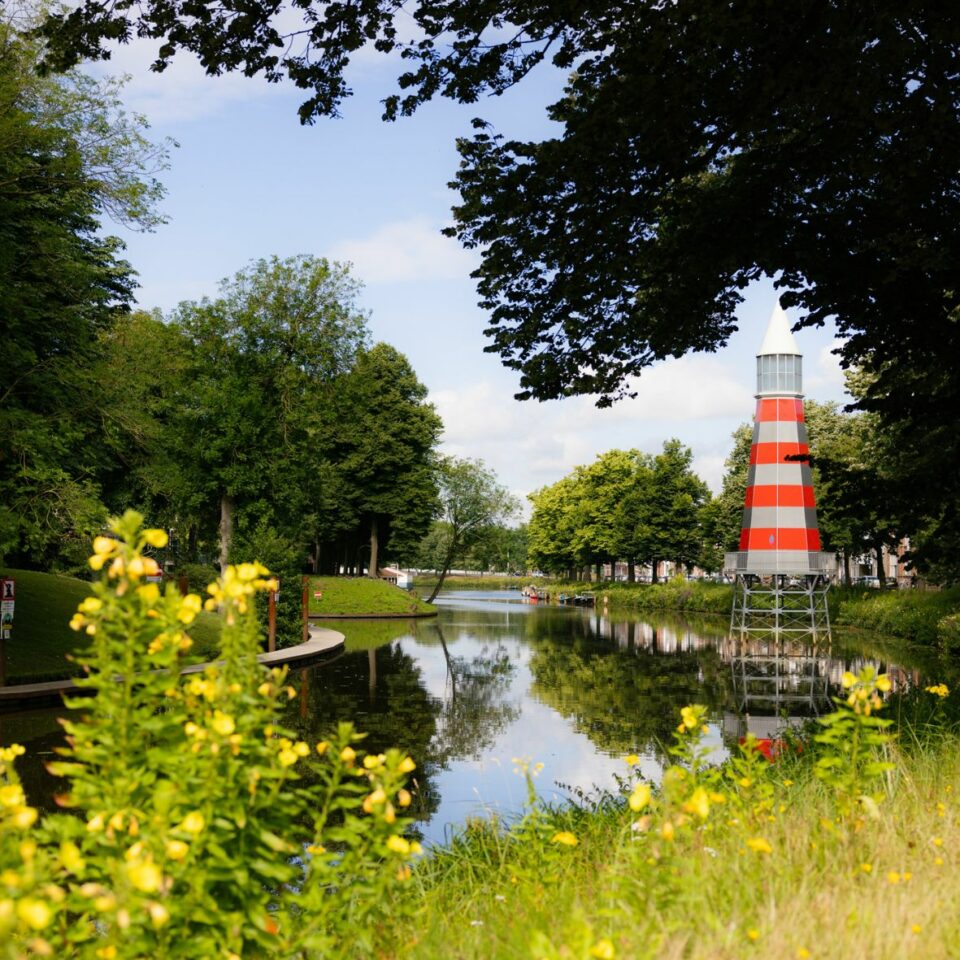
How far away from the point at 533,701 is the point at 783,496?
15484 mm

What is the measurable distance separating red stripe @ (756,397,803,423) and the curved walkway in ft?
51.2

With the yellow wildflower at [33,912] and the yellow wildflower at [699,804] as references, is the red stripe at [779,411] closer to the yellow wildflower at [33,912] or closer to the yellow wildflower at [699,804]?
the yellow wildflower at [699,804]

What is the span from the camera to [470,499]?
6384cm

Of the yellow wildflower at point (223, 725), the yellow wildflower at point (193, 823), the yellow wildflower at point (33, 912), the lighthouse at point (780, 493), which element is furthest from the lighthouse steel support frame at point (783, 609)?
the yellow wildflower at point (33, 912)

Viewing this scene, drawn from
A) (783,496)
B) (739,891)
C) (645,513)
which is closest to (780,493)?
(783,496)

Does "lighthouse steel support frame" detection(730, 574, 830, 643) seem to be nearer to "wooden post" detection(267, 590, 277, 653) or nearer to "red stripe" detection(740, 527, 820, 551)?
"red stripe" detection(740, 527, 820, 551)

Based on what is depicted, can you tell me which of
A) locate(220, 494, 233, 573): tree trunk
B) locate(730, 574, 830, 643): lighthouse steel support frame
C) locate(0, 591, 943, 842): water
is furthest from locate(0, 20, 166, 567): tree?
locate(730, 574, 830, 643): lighthouse steel support frame

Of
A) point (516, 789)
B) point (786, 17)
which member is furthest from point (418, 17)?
point (516, 789)

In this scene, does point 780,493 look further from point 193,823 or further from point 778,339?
point 193,823

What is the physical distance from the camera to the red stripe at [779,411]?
107 feet

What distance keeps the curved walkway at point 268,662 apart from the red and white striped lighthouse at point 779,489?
13631 millimetres

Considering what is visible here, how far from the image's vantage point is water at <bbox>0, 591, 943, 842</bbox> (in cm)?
1203

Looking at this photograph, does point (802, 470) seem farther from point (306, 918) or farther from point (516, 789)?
point (306, 918)

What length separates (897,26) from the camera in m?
9.08
